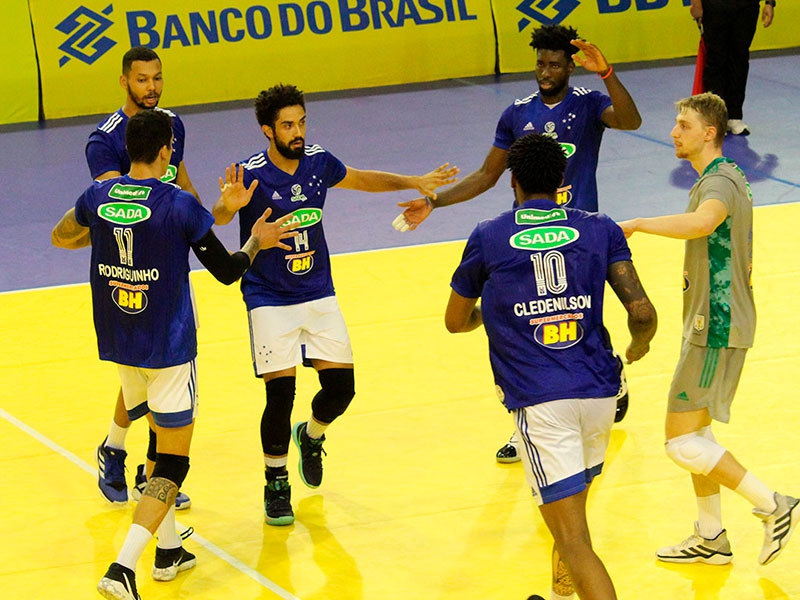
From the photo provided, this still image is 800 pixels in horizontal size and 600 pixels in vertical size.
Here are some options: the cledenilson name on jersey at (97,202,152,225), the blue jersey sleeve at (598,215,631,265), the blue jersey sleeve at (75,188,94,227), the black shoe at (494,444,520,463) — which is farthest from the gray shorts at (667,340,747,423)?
the blue jersey sleeve at (75,188,94,227)

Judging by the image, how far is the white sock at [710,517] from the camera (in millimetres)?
6230

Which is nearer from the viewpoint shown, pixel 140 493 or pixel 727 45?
pixel 140 493

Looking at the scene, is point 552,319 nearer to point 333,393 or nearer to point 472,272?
point 472,272

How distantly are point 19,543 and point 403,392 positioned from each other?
280cm

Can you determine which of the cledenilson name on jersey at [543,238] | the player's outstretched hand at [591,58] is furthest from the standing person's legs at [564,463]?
the player's outstretched hand at [591,58]

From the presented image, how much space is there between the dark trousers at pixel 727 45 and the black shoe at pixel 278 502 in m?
9.81

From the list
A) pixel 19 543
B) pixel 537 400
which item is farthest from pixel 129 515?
pixel 537 400

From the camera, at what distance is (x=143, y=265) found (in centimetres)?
600

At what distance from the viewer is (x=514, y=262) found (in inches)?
206

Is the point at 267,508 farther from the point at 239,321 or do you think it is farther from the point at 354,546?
the point at 239,321

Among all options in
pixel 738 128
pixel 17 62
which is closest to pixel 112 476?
pixel 738 128

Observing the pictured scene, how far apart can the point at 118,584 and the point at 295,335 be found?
180 centimetres

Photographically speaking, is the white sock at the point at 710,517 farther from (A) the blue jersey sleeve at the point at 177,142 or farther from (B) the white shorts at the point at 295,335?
(A) the blue jersey sleeve at the point at 177,142

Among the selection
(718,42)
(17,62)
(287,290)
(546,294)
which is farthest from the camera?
(17,62)
